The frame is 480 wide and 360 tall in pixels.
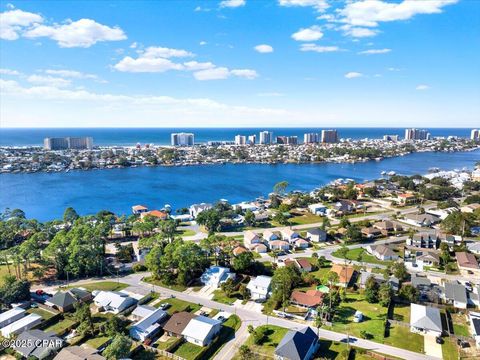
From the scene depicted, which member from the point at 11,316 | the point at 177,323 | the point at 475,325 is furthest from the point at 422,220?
the point at 11,316

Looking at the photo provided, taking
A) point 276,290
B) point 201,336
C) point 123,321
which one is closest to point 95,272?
point 123,321

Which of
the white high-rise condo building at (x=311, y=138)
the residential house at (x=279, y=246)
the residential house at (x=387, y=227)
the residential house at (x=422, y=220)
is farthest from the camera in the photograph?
the white high-rise condo building at (x=311, y=138)

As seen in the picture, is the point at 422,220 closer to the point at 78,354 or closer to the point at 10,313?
the point at 78,354

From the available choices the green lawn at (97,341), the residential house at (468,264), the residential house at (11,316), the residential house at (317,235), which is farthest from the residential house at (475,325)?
the residential house at (11,316)

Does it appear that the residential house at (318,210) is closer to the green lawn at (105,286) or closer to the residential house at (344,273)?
the residential house at (344,273)

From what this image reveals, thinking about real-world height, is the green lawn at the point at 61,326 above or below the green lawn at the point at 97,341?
below

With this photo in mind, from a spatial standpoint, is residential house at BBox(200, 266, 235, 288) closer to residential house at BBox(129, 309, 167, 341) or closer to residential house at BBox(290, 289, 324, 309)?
residential house at BBox(129, 309, 167, 341)
